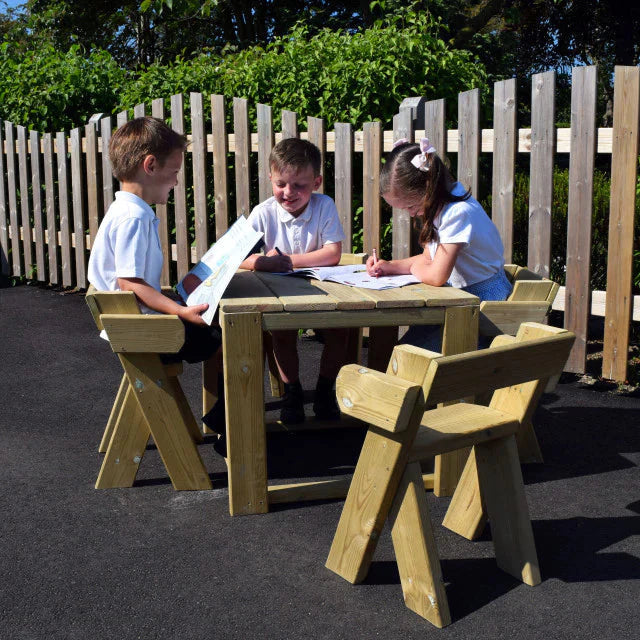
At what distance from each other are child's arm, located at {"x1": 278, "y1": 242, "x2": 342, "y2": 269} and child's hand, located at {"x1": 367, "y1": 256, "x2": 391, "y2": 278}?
469 mm

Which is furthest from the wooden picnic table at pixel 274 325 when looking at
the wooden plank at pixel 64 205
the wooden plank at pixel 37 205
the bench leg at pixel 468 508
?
the wooden plank at pixel 37 205

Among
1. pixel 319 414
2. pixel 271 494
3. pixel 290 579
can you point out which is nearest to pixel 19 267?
pixel 319 414

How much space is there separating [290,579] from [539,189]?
312cm

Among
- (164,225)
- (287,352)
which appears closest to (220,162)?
(164,225)

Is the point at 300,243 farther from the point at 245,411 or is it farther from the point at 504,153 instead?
the point at 504,153

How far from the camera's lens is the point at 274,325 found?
123 inches

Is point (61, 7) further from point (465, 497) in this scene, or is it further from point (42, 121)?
point (465, 497)

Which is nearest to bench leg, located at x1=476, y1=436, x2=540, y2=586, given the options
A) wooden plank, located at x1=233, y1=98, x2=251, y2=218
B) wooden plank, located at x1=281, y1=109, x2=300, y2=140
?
wooden plank, located at x1=281, y1=109, x2=300, y2=140

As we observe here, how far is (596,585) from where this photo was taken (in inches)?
107

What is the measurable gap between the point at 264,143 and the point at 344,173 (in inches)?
29.1

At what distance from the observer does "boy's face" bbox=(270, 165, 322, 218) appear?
3.98 m

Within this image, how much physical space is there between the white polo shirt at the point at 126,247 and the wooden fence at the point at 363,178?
8.22ft

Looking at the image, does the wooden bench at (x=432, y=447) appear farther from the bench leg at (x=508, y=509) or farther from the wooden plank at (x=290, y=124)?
the wooden plank at (x=290, y=124)

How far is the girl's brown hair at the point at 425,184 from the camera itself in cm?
366
